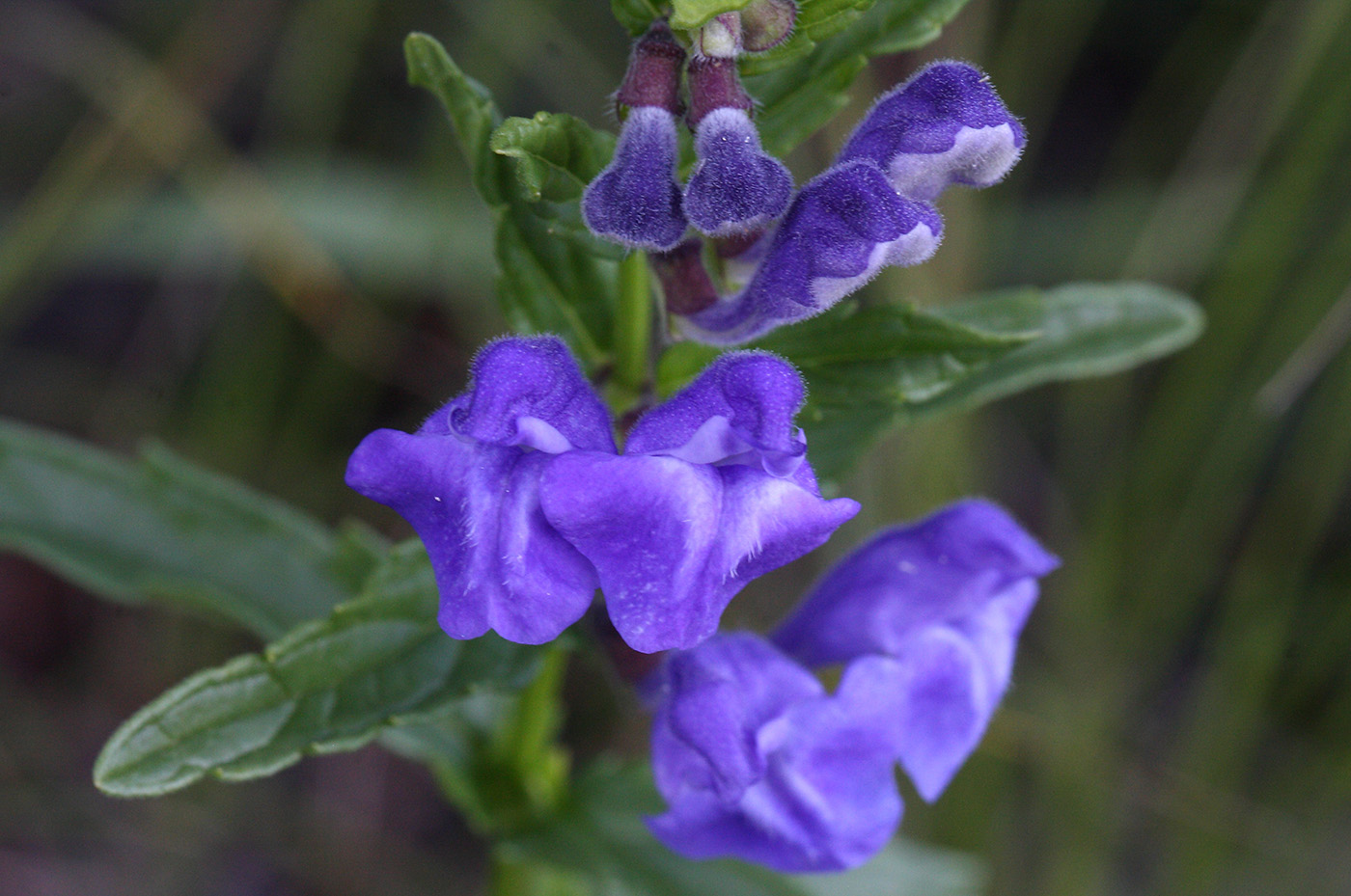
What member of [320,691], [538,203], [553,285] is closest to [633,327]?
[553,285]

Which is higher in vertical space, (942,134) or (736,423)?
(942,134)

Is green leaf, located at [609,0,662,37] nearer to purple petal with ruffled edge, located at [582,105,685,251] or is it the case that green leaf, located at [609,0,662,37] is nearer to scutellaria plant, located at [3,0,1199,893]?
scutellaria plant, located at [3,0,1199,893]

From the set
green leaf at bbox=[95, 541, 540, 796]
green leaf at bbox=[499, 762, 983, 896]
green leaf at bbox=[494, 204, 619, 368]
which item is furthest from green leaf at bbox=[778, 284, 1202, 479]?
green leaf at bbox=[499, 762, 983, 896]

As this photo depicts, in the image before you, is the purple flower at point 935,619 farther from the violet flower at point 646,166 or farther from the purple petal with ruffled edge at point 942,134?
the violet flower at point 646,166

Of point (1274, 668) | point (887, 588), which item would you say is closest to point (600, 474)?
point (887, 588)

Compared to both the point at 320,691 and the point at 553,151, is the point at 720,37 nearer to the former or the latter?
the point at 553,151

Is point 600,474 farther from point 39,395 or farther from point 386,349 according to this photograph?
point 39,395

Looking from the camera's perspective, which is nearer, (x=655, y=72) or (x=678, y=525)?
(x=678, y=525)
